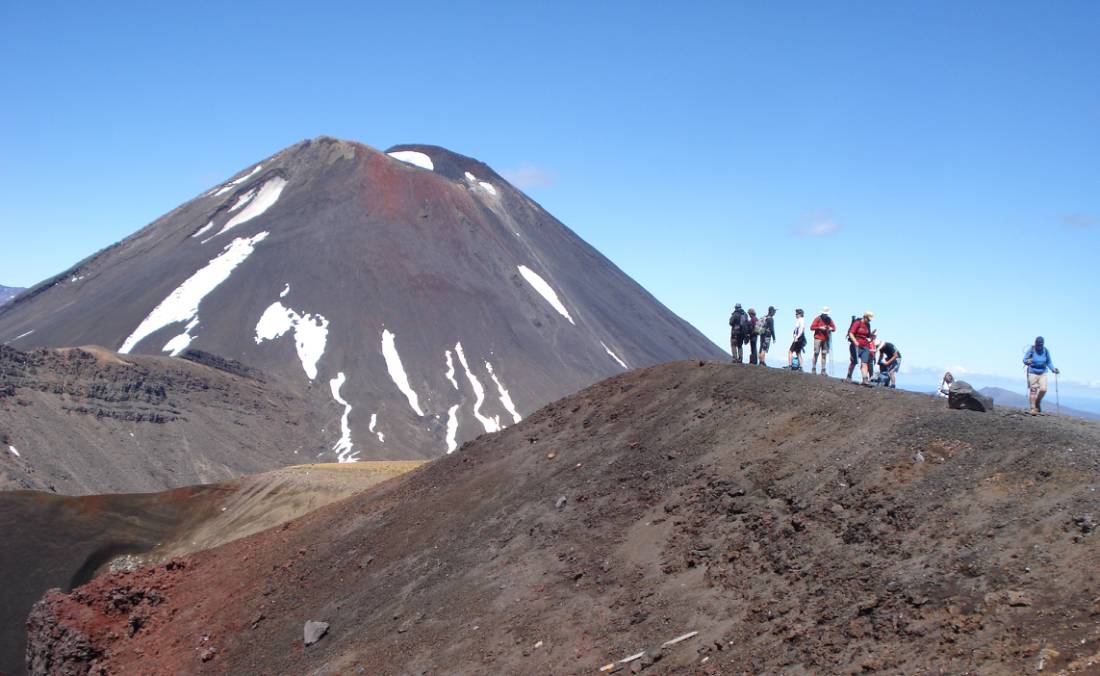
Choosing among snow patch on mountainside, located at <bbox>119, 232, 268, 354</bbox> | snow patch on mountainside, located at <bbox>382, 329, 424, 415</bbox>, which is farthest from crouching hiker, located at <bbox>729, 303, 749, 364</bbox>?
snow patch on mountainside, located at <bbox>119, 232, 268, 354</bbox>

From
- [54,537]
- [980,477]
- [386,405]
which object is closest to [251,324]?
[386,405]

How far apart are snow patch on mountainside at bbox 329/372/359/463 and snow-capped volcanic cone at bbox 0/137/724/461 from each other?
7.9 inches

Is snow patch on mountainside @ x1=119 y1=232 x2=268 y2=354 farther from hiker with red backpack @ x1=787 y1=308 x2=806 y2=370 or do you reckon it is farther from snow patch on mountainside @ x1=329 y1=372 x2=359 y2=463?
hiker with red backpack @ x1=787 y1=308 x2=806 y2=370

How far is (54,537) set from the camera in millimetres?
30812

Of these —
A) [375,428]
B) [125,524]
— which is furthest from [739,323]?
[375,428]

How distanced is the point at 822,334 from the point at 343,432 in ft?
214

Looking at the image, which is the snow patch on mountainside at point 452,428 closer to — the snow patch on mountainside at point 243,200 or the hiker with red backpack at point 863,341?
the snow patch on mountainside at point 243,200

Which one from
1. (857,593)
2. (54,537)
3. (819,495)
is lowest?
(54,537)

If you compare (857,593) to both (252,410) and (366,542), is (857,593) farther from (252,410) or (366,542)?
(252,410)

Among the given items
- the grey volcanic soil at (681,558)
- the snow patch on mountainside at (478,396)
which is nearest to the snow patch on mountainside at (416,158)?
the snow patch on mountainside at (478,396)

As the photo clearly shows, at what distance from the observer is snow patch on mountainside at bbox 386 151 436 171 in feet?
475

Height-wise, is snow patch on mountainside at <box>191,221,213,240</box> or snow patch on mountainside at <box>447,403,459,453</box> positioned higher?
snow patch on mountainside at <box>191,221,213,240</box>

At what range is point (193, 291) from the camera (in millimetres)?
101750

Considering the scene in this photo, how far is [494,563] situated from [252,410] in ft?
213
